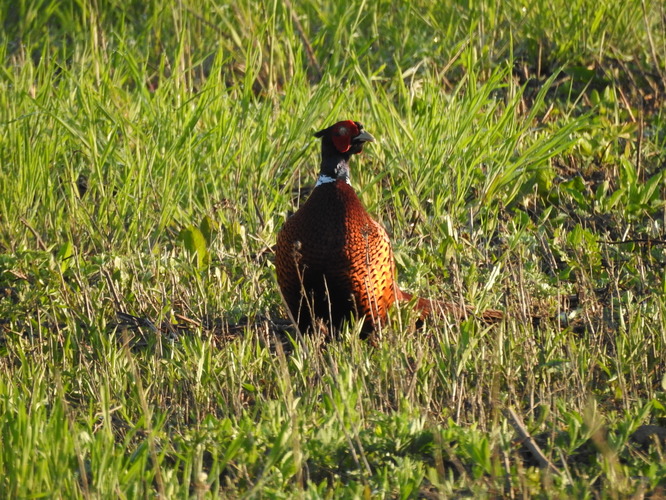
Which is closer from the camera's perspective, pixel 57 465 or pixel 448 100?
pixel 57 465

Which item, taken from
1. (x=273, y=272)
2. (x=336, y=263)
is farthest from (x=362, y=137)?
(x=273, y=272)

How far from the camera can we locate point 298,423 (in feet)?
9.78

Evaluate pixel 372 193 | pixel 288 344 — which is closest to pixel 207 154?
pixel 372 193

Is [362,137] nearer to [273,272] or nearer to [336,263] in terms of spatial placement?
[336,263]

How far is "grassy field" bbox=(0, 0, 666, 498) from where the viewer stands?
110 inches

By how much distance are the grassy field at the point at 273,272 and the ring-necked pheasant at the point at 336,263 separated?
15 cm

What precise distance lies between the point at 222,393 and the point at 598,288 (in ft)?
5.74

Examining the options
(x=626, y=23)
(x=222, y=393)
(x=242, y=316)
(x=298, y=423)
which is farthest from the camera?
(x=626, y=23)

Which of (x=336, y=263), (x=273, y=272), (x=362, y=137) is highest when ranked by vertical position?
(x=362, y=137)

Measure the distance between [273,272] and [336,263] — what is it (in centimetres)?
67

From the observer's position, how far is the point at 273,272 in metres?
4.73

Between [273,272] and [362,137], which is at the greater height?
[362,137]

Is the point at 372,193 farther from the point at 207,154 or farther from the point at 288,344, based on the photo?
the point at 288,344

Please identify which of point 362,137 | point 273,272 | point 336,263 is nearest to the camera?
point 336,263
